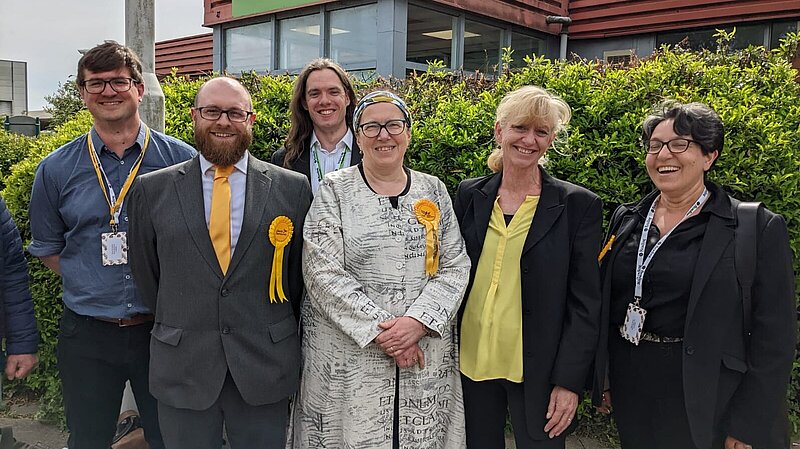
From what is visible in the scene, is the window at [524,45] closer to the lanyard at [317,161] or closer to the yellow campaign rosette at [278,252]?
the lanyard at [317,161]

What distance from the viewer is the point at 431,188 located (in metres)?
2.92

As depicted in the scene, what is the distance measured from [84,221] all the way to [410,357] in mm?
1665

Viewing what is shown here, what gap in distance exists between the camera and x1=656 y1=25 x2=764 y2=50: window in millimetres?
10547

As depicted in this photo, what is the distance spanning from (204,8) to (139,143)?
458 inches

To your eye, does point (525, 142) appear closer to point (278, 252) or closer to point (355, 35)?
point (278, 252)

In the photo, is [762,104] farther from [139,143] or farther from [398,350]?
[139,143]

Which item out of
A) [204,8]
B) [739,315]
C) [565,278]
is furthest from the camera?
[204,8]

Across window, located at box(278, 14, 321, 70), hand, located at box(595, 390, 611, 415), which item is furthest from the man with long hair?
window, located at box(278, 14, 321, 70)

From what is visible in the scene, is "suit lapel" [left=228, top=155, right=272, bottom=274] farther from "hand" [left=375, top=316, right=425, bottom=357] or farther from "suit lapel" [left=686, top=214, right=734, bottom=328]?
"suit lapel" [left=686, top=214, right=734, bottom=328]

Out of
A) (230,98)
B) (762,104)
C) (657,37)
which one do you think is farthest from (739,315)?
Answer: (657,37)

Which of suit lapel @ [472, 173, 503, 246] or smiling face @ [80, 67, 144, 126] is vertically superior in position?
smiling face @ [80, 67, 144, 126]

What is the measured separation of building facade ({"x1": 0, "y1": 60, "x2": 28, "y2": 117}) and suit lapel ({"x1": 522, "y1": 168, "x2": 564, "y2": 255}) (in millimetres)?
47626

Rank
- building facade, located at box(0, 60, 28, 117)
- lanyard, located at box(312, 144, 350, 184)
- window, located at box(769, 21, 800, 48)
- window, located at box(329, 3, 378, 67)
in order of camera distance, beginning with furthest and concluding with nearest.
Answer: building facade, located at box(0, 60, 28, 117), window, located at box(329, 3, 378, 67), window, located at box(769, 21, 800, 48), lanyard, located at box(312, 144, 350, 184)

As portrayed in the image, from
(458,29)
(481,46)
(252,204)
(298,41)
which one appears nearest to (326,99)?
(252,204)
